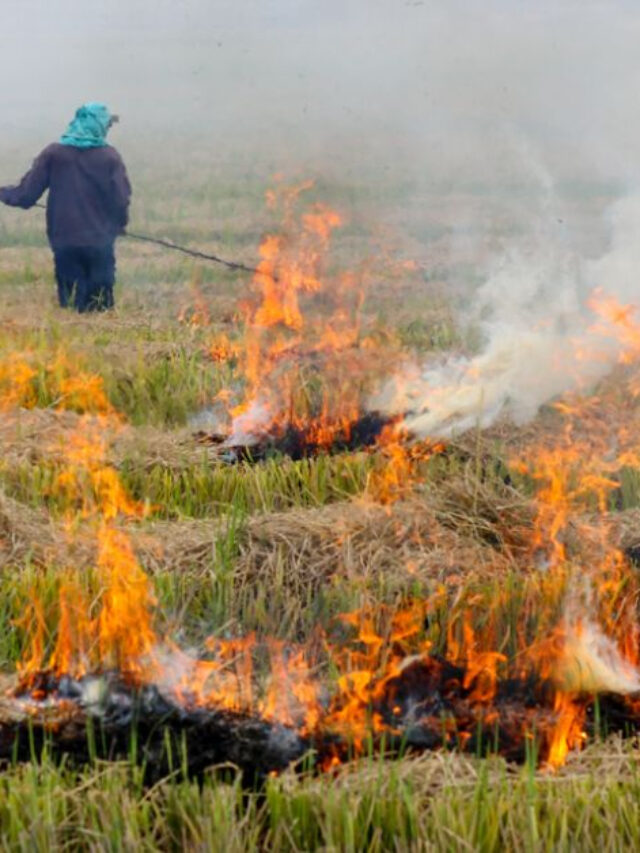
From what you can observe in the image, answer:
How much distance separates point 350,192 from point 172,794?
20.3 meters

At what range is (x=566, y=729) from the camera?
3.88 meters

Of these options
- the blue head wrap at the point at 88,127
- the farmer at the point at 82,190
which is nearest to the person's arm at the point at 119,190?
the farmer at the point at 82,190

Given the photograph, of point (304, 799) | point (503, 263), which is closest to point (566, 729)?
point (304, 799)

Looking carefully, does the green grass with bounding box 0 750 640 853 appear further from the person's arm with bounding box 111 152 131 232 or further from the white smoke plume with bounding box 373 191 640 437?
the person's arm with bounding box 111 152 131 232

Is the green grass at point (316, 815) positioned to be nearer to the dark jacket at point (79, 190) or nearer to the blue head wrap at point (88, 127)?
the dark jacket at point (79, 190)

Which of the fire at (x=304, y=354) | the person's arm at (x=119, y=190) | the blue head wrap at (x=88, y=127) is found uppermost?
the blue head wrap at (x=88, y=127)

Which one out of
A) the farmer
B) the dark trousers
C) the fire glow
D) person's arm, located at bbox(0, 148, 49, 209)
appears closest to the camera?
the fire glow

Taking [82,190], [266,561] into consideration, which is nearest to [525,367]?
[266,561]

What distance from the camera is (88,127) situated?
36.0 ft

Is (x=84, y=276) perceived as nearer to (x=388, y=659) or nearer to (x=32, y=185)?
(x=32, y=185)

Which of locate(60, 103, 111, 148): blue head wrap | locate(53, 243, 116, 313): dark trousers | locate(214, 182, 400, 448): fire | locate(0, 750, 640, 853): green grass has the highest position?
locate(60, 103, 111, 148): blue head wrap

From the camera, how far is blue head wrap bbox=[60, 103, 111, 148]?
10.9 meters

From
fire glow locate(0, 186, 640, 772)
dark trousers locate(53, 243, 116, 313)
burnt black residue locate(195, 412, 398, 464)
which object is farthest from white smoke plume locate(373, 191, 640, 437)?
dark trousers locate(53, 243, 116, 313)

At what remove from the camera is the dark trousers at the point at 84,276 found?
1117 centimetres
